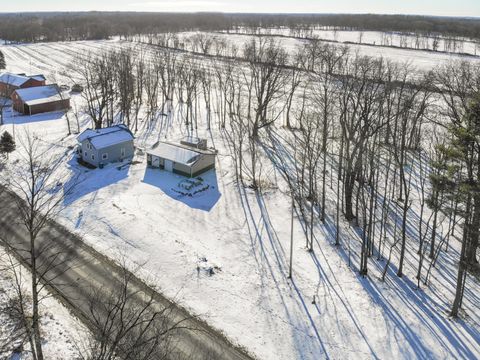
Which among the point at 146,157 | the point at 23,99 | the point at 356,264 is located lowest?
the point at 356,264

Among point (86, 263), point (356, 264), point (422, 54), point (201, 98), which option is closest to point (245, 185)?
point (356, 264)

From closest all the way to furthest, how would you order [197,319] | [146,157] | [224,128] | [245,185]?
[197,319]
[245,185]
[146,157]
[224,128]

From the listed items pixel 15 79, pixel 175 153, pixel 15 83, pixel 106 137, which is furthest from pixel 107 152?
pixel 15 79

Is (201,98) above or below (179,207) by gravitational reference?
above

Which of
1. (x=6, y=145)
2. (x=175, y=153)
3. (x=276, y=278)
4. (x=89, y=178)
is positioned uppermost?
(x=175, y=153)

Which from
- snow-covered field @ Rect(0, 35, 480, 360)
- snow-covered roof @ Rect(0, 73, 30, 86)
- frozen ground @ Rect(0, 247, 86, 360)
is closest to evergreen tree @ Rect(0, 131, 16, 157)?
snow-covered field @ Rect(0, 35, 480, 360)

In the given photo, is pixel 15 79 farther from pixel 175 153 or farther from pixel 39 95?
pixel 175 153

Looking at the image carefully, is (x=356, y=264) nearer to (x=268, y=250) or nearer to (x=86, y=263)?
(x=268, y=250)

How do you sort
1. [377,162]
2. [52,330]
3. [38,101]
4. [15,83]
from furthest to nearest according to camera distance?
[15,83] → [38,101] → [377,162] → [52,330]
